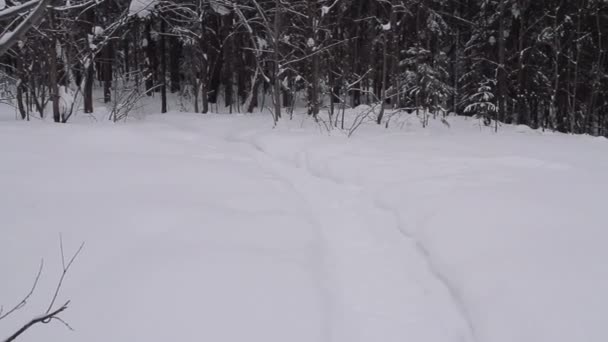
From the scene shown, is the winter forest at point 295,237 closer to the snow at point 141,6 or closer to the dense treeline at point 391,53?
the dense treeline at point 391,53

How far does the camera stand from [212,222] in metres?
4.45

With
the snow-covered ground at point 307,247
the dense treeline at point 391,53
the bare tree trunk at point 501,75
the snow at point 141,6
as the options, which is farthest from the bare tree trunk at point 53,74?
the bare tree trunk at point 501,75

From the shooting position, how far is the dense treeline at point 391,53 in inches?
623

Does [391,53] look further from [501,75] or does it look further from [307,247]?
[307,247]

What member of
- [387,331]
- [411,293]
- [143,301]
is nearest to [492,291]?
[411,293]

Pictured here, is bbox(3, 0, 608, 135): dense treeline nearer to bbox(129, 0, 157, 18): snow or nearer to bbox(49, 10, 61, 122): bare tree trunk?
bbox(129, 0, 157, 18): snow

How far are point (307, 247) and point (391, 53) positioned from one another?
1556 centimetres

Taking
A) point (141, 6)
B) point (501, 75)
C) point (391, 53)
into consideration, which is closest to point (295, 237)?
point (141, 6)

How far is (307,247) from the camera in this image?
167 inches

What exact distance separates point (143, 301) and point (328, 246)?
6.47 ft

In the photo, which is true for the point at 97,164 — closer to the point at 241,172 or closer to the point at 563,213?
the point at 241,172

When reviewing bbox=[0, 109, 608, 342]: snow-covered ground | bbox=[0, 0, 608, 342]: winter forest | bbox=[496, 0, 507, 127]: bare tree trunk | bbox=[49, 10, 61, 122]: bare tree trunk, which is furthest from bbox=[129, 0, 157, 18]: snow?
bbox=[496, 0, 507, 127]: bare tree trunk

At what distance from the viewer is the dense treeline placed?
51.9 feet

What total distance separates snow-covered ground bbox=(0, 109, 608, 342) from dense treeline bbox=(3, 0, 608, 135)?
812cm
